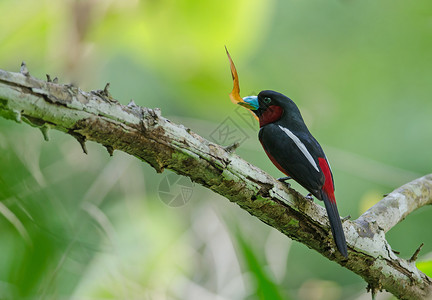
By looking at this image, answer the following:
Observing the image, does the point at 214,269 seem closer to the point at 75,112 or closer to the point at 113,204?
the point at 113,204

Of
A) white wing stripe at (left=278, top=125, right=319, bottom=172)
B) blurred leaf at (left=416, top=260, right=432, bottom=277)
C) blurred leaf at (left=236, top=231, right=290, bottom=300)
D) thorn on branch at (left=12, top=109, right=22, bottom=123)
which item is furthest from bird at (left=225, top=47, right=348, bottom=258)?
thorn on branch at (left=12, top=109, right=22, bottom=123)

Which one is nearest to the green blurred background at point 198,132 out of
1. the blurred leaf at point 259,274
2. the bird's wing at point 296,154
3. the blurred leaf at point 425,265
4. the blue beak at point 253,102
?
the blurred leaf at point 259,274

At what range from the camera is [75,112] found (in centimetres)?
140

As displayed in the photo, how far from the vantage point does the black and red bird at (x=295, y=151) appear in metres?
2.18

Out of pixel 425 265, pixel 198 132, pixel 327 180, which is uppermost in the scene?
pixel 198 132

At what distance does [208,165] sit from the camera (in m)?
1.69

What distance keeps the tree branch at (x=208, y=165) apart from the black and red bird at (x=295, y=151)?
8cm

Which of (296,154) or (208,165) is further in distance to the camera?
(296,154)

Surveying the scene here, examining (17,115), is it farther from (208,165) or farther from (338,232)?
(338,232)

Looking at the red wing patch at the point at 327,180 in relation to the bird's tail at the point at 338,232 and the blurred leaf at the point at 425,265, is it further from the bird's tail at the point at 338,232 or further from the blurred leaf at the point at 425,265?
the blurred leaf at the point at 425,265

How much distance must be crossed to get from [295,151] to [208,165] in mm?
731

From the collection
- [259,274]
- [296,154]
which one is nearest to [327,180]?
[296,154]

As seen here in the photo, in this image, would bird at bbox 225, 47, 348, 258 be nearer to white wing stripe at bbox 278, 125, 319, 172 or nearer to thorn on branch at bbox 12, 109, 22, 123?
white wing stripe at bbox 278, 125, 319, 172

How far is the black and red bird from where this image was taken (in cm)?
218
